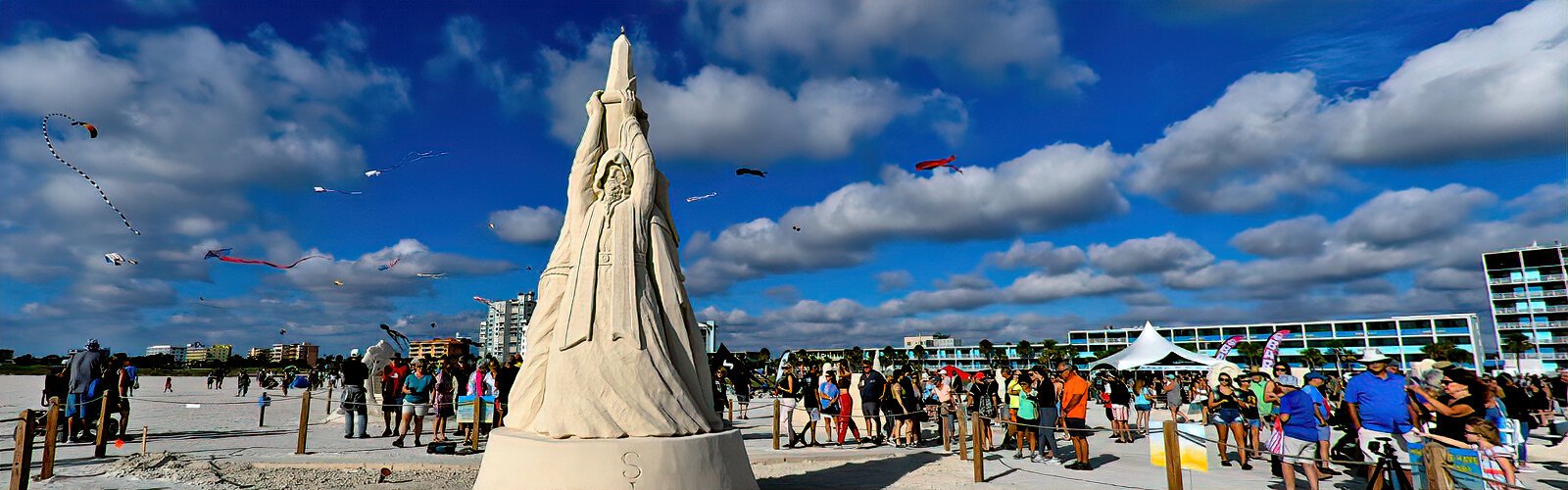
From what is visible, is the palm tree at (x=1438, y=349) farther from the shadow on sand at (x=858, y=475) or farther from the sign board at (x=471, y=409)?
the sign board at (x=471, y=409)

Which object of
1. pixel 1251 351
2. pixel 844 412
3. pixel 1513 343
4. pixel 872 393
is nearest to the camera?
pixel 872 393

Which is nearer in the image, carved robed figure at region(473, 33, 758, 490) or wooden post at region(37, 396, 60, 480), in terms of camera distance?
carved robed figure at region(473, 33, 758, 490)

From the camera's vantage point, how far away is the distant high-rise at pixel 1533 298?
229ft

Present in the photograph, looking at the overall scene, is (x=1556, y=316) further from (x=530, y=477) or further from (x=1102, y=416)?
(x=530, y=477)

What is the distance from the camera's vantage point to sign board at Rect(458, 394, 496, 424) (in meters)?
11.8

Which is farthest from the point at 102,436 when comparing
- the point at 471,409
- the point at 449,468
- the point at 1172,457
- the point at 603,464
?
the point at 1172,457

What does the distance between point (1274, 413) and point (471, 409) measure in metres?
11.7

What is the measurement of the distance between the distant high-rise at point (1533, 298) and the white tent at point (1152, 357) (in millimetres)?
61461

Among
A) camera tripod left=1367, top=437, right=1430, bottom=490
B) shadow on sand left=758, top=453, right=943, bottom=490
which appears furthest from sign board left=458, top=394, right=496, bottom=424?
camera tripod left=1367, top=437, right=1430, bottom=490

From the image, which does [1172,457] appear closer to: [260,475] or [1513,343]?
[260,475]

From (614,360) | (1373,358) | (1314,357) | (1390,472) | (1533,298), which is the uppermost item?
(1533,298)

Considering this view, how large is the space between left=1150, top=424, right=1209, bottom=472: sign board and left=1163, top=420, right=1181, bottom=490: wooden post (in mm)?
Result: 305

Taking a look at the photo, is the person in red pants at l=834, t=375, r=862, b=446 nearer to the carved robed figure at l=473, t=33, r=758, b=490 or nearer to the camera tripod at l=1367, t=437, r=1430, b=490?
the carved robed figure at l=473, t=33, r=758, b=490

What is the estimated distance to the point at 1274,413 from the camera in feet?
32.3
